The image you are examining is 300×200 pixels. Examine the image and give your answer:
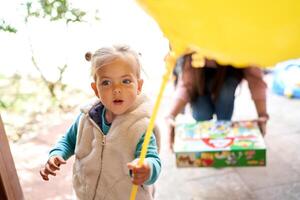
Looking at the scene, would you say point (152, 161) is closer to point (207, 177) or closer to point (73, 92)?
point (73, 92)

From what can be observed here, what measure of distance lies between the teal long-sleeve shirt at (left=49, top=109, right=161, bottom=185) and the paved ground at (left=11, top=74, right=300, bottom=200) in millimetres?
665

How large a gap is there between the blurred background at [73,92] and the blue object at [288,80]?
14cm

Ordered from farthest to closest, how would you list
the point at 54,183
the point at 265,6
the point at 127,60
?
the point at 54,183 → the point at 127,60 → the point at 265,6

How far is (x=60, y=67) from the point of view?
130 centimetres

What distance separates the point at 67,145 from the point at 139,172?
35 centimetres

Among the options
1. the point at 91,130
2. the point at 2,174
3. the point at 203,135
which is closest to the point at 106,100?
the point at 91,130

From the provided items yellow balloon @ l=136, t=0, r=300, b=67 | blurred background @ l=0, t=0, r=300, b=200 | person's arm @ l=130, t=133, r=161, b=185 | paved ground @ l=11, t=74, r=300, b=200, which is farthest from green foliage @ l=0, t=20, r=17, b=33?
paved ground @ l=11, t=74, r=300, b=200

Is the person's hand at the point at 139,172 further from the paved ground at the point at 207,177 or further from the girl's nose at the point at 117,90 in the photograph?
the paved ground at the point at 207,177

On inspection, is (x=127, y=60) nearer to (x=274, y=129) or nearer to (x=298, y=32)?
(x=298, y=32)

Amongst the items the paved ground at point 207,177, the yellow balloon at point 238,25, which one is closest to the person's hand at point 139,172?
the yellow balloon at point 238,25

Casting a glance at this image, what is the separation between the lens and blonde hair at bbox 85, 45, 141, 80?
2.97 ft

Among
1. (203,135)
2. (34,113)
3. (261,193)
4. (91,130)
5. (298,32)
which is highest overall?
(298,32)

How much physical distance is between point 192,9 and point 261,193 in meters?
1.29

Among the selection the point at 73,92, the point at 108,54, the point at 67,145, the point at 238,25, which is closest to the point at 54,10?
the point at 108,54
